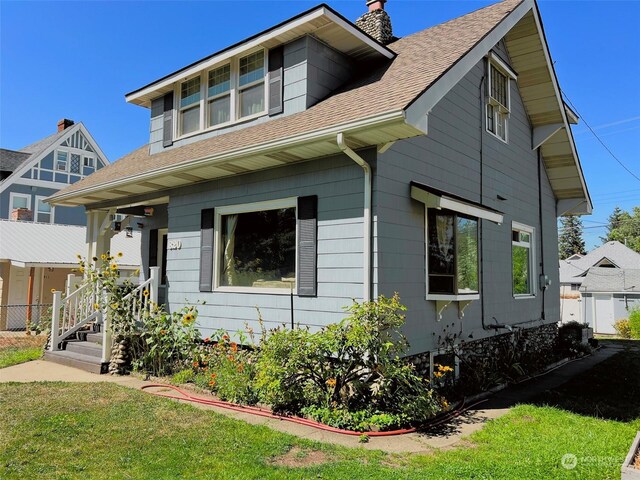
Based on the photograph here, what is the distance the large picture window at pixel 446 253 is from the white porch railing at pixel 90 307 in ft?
17.2

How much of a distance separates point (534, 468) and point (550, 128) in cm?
879

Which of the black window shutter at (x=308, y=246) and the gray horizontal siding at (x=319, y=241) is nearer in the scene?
the gray horizontal siding at (x=319, y=241)

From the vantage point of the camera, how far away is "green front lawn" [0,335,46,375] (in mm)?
9320

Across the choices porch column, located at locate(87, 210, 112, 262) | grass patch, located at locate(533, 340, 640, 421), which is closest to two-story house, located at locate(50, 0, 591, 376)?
porch column, located at locate(87, 210, 112, 262)

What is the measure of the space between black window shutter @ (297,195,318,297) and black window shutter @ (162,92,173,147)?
15.2 feet

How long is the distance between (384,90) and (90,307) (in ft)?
26.1

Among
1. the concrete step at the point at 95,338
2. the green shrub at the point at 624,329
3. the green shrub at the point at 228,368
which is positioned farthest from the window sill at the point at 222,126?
the green shrub at the point at 624,329

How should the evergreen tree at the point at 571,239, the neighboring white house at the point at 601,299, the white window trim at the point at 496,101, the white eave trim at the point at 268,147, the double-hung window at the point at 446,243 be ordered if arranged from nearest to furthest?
the white eave trim at the point at 268,147
the double-hung window at the point at 446,243
the white window trim at the point at 496,101
the neighboring white house at the point at 601,299
the evergreen tree at the point at 571,239

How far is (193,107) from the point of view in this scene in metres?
9.44

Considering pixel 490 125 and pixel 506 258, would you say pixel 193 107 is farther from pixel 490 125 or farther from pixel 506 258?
pixel 506 258

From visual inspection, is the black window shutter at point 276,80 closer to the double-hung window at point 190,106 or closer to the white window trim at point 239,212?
the white window trim at point 239,212

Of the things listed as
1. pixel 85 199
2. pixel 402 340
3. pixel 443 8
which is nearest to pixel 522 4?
pixel 443 8

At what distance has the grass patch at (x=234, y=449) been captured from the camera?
154 inches

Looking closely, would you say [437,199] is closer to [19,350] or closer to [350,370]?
[350,370]
